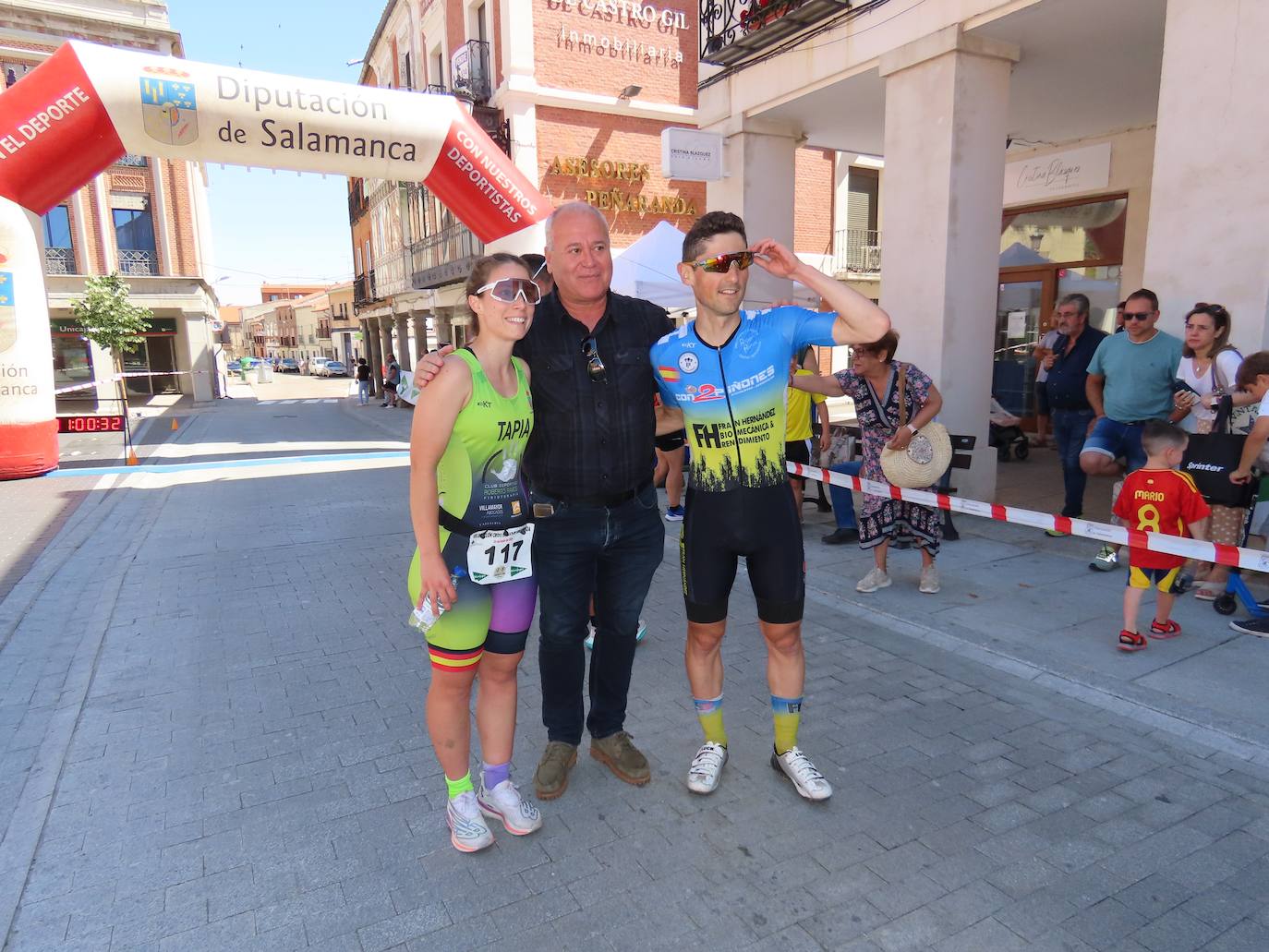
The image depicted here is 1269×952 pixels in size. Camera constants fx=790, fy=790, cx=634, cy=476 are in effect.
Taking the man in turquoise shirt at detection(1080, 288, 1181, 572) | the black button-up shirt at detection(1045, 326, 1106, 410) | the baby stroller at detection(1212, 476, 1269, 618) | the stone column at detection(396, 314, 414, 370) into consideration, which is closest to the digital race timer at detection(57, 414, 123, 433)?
the black button-up shirt at detection(1045, 326, 1106, 410)

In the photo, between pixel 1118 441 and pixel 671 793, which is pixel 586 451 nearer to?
pixel 671 793

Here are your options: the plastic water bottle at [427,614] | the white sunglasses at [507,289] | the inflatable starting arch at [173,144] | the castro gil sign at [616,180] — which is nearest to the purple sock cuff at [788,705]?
the plastic water bottle at [427,614]

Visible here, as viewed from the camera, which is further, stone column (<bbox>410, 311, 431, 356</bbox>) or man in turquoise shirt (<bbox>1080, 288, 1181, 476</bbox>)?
stone column (<bbox>410, 311, 431, 356</bbox>)

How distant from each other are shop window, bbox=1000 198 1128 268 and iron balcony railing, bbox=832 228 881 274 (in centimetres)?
1089

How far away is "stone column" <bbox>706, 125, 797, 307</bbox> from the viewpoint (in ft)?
31.7

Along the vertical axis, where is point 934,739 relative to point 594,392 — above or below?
below

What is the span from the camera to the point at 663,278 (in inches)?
392

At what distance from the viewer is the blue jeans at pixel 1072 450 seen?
21.4 feet

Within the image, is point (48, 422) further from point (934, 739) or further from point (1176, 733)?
point (1176, 733)

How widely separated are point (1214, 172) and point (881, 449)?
2901mm

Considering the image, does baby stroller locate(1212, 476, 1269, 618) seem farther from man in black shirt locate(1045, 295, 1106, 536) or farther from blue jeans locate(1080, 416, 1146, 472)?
man in black shirt locate(1045, 295, 1106, 536)

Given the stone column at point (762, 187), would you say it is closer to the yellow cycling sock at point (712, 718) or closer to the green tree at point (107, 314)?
the yellow cycling sock at point (712, 718)

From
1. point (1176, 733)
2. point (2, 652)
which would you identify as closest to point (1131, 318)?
point (1176, 733)

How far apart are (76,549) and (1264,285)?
9706 mm
